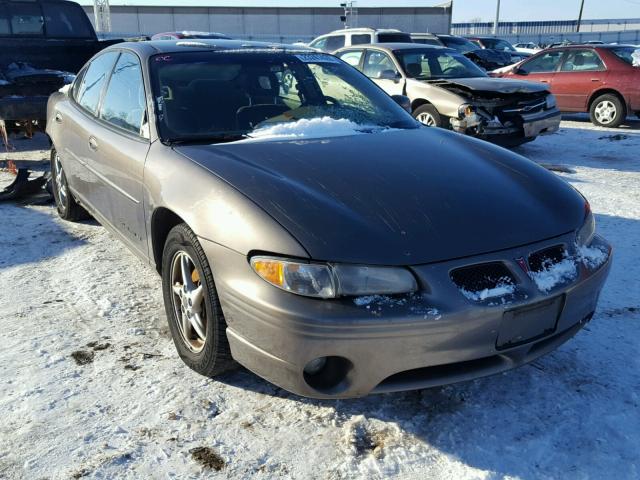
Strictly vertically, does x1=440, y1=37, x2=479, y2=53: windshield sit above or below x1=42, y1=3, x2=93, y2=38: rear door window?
below

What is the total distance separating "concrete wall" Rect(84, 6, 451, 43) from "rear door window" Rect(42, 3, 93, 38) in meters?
39.8

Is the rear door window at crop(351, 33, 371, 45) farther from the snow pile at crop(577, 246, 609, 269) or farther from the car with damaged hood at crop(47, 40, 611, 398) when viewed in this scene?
the snow pile at crop(577, 246, 609, 269)

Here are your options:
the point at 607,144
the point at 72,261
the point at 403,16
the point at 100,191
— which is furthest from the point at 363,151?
the point at 403,16

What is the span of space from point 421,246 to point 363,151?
96 centimetres

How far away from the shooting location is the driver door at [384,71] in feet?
28.7

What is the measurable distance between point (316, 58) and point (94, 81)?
1619 mm

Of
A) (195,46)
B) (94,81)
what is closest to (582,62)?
(195,46)

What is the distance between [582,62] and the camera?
426 inches

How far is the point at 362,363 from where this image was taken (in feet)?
7.20

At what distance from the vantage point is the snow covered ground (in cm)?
226

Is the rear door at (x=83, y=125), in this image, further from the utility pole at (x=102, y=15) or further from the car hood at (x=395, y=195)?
the utility pole at (x=102, y=15)

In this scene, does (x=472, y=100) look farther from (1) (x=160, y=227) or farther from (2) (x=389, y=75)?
(1) (x=160, y=227)

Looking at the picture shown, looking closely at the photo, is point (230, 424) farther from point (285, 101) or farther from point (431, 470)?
point (285, 101)

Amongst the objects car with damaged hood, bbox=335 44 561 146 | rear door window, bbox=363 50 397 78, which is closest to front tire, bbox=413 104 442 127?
car with damaged hood, bbox=335 44 561 146
